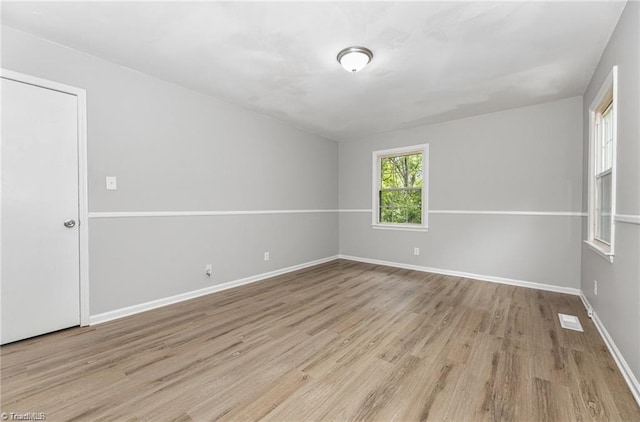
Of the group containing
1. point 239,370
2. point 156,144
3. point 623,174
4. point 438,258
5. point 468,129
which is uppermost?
point 468,129

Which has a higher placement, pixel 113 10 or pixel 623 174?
pixel 113 10

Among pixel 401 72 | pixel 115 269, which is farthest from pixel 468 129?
pixel 115 269

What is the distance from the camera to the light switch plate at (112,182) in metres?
2.59

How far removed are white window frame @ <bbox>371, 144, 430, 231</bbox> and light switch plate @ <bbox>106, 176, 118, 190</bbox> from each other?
3904mm

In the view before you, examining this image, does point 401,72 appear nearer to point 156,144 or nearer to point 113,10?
point 113,10

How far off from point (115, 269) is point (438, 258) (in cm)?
425

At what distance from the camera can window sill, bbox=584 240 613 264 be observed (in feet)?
6.91

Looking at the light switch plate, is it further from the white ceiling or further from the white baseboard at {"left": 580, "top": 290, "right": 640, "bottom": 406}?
the white baseboard at {"left": 580, "top": 290, "right": 640, "bottom": 406}

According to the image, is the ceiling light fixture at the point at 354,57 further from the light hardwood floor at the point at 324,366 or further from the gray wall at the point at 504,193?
the gray wall at the point at 504,193

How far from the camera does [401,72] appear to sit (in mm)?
2734

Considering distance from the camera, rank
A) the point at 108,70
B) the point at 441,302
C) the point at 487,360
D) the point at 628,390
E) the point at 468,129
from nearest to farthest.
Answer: the point at 628,390 → the point at 487,360 → the point at 108,70 → the point at 441,302 → the point at 468,129

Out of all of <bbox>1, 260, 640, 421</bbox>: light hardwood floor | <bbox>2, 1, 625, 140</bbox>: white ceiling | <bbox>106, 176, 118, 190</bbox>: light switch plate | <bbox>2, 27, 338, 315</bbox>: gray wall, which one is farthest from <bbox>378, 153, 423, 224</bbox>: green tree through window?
<bbox>106, 176, 118, 190</bbox>: light switch plate

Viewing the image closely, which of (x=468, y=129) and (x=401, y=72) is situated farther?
(x=468, y=129)

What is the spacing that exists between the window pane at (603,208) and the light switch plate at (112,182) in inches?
175
